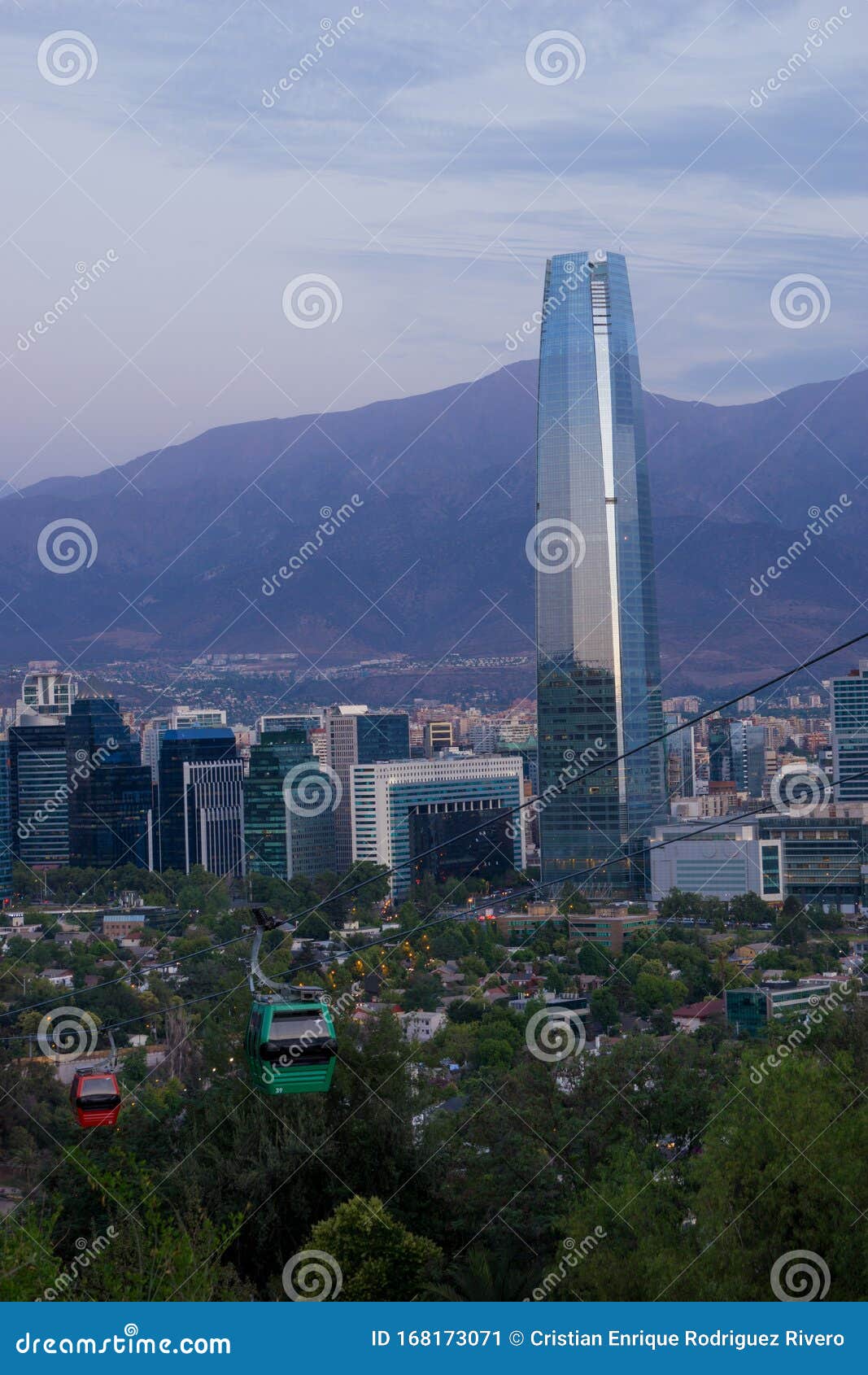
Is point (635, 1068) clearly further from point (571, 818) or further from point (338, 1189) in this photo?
point (571, 818)

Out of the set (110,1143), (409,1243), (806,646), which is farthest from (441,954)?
(806,646)

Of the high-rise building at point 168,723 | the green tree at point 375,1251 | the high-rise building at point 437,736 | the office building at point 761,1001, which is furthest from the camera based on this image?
the high-rise building at point 437,736

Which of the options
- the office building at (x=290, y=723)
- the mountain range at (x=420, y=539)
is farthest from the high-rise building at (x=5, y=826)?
the mountain range at (x=420, y=539)

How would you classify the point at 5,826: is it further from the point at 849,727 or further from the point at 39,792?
the point at 849,727

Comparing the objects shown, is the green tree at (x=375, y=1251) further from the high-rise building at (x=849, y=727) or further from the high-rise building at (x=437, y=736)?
the high-rise building at (x=437, y=736)

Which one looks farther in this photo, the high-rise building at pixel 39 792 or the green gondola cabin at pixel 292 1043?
the high-rise building at pixel 39 792

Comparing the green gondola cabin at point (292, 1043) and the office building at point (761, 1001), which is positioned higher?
the green gondola cabin at point (292, 1043)

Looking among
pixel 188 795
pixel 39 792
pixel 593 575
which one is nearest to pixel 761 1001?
pixel 188 795
